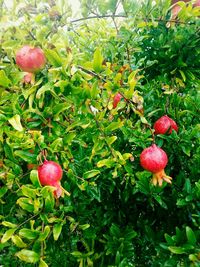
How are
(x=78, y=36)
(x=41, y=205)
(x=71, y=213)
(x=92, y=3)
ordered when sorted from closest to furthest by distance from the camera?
(x=41, y=205), (x=71, y=213), (x=92, y=3), (x=78, y=36)

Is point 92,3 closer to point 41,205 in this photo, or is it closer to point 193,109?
point 193,109

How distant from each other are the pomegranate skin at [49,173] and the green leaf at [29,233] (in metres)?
0.13

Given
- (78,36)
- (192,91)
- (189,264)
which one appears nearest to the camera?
(189,264)

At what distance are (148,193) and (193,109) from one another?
37cm

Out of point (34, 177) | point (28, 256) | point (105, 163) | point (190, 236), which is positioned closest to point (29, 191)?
point (34, 177)

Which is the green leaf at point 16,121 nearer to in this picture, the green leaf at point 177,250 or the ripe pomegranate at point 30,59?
the ripe pomegranate at point 30,59

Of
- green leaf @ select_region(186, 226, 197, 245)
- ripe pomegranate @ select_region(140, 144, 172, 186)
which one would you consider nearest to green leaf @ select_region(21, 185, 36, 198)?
ripe pomegranate @ select_region(140, 144, 172, 186)

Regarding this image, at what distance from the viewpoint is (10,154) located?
3.48 ft

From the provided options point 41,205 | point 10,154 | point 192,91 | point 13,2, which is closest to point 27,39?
point 13,2

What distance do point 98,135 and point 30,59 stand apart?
1.15 feet

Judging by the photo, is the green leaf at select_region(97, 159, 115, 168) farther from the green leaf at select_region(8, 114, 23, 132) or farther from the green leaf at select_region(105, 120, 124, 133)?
the green leaf at select_region(8, 114, 23, 132)

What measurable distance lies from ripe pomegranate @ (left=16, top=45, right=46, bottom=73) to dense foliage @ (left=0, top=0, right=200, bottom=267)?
2 cm

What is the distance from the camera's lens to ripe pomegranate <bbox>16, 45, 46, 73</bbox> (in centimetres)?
97

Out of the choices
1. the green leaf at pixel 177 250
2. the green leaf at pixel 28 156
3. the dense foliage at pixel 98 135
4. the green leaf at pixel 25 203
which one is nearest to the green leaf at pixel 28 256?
the dense foliage at pixel 98 135
